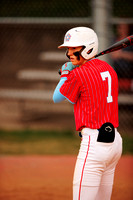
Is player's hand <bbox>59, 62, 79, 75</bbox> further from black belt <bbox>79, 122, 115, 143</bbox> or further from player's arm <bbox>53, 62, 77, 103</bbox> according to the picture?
black belt <bbox>79, 122, 115, 143</bbox>

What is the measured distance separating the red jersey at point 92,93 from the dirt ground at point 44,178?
1787mm

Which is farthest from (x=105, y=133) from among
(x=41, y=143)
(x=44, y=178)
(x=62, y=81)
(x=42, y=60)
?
(x=42, y=60)

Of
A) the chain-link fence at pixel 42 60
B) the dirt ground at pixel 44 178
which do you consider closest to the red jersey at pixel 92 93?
the dirt ground at pixel 44 178

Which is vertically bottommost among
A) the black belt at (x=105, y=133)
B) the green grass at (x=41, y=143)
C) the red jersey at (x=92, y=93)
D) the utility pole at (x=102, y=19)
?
the green grass at (x=41, y=143)

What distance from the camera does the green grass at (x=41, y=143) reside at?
6.11 metres

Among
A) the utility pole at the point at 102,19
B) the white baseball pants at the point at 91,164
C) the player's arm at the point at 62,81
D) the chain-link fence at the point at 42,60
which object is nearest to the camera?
the white baseball pants at the point at 91,164

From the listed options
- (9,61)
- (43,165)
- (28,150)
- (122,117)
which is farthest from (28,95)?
(9,61)

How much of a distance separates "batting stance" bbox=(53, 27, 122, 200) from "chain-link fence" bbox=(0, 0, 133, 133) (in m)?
2.90

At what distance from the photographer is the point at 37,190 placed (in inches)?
173

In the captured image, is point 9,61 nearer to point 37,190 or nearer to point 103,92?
point 37,190

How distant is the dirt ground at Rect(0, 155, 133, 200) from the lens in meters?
4.24

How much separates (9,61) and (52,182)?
209 inches

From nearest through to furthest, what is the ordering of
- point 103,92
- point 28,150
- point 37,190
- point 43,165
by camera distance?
point 103,92
point 37,190
point 43,165
point 28,150

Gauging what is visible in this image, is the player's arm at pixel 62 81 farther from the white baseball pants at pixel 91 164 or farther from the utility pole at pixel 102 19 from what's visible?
the utility pole at pixel 102 19
